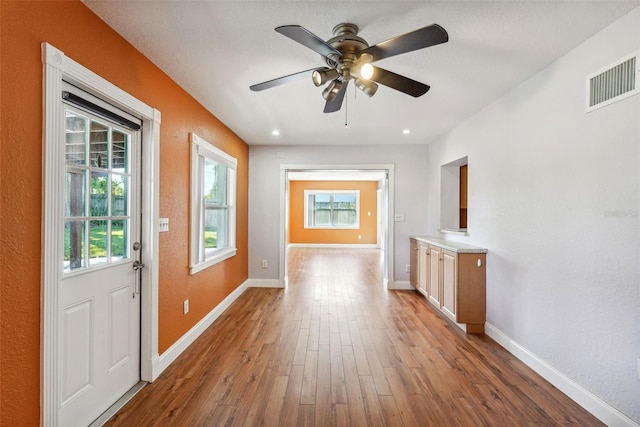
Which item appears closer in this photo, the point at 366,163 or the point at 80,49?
the point at 80,49

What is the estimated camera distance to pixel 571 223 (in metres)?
2.05

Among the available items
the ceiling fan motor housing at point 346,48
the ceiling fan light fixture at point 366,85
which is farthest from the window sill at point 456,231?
the ceiling fan motor housing at point 346,48

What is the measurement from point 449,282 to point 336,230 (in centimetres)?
688

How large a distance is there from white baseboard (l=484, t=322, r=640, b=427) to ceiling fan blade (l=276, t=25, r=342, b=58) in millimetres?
2649

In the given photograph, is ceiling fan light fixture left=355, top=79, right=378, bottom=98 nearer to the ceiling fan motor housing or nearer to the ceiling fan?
the ceiling fan

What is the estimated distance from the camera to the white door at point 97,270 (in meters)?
1.60

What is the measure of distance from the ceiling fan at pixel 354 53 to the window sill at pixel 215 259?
1.85 metres

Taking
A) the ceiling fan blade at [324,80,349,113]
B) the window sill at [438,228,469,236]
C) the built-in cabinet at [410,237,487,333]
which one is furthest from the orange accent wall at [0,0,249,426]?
the window sill at [438,228,469,236]

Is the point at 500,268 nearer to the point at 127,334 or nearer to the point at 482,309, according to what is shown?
the point at 482,309

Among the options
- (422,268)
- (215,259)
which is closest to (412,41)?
(215,259)

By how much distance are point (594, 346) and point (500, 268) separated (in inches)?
40.3

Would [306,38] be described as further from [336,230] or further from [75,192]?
[336,230]

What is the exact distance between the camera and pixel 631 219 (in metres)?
1.68

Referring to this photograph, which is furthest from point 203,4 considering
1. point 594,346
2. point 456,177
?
point 456,177
